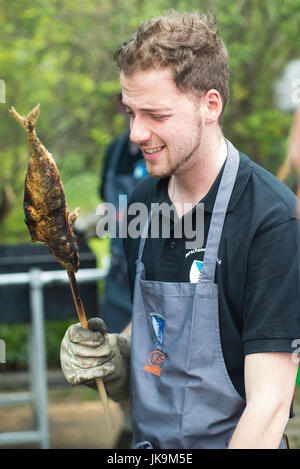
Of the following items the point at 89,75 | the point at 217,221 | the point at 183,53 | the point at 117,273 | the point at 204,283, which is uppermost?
the point at 183,53

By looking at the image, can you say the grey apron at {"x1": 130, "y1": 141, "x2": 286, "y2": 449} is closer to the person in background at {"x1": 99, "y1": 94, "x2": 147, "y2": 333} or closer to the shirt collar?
the shirt collar

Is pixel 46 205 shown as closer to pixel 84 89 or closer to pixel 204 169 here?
pixel 204 169

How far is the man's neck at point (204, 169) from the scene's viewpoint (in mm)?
1933

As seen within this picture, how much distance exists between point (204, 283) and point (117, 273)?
252 cm

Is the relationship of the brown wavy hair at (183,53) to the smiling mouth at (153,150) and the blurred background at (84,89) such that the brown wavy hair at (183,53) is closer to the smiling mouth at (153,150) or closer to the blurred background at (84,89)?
the smiling mouth at (153,150)

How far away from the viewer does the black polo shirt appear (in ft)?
5.61

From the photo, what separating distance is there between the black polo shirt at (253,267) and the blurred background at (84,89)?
160 inches

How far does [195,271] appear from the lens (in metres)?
1.90

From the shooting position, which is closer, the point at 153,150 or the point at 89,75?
the point at 153,150

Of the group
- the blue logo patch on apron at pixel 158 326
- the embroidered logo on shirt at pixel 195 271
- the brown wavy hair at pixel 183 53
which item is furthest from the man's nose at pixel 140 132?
the blue logo patch on apron at pixel 158 326

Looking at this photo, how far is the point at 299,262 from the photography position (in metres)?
1.72

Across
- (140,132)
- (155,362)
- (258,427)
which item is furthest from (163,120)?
(258,427)
